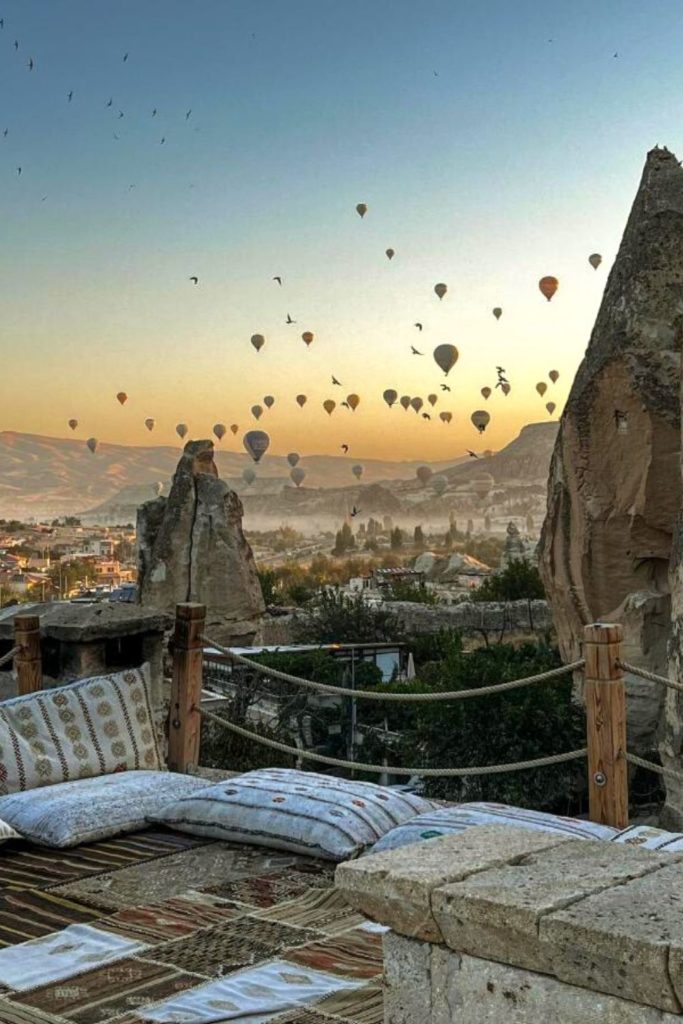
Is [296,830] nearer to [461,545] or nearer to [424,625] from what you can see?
[424,625]

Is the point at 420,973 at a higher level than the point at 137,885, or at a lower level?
higher

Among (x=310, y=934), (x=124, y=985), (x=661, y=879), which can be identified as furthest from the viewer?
(x=310, y=934)

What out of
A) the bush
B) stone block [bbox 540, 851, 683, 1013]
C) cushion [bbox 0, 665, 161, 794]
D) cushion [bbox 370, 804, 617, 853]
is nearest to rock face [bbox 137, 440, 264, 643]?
the bush

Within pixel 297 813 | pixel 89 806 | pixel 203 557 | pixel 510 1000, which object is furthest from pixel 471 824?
pixel 203 557

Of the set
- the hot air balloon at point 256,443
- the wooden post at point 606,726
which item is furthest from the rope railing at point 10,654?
the hot air balloon at point 256,443

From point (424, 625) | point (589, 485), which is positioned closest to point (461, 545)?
point (424, 625)

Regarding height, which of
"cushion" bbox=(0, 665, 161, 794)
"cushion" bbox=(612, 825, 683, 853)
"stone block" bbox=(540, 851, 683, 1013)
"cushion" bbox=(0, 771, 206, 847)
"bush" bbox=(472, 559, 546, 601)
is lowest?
"bush" bbox=(472, 559, 546, 601)

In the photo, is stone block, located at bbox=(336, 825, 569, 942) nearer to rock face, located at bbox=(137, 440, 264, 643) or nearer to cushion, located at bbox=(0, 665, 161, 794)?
cushion, located at bbox=(0, 665, 161, 794)
